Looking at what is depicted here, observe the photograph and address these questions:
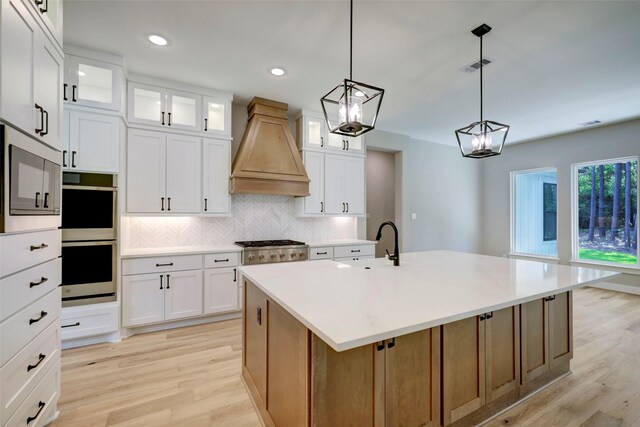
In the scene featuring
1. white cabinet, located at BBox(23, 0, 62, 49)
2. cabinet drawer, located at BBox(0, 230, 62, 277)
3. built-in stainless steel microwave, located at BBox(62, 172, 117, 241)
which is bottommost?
cabinet drawer, located at BBox(0, 230, 62, 277)

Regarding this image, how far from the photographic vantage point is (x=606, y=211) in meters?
Answer: 5.06

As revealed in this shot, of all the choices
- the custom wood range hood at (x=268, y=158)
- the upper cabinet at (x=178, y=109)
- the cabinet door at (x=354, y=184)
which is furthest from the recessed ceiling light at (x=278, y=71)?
the cabinet door at (x=354, y=184)

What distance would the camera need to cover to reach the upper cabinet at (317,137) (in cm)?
427

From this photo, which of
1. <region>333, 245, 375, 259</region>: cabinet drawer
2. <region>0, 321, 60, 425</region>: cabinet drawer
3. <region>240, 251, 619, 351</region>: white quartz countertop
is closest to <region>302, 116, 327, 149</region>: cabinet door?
<region>333, 245, 375, 259</region>: cabinet drawer

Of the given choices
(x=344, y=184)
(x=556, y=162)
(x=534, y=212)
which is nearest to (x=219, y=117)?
(x=344, y=184)

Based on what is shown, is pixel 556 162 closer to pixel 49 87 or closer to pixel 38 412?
pixel 49 87

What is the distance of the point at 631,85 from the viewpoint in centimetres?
343

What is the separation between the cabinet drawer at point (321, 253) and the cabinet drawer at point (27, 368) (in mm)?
2653

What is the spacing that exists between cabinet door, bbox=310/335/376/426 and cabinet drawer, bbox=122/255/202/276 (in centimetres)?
255

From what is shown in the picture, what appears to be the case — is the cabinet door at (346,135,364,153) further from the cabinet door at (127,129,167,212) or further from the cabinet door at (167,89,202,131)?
the cabinet door at (127,129,167,212)

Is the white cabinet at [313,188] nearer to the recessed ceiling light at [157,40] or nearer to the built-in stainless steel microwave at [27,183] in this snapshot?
the recessed ceiling light at [157,40]

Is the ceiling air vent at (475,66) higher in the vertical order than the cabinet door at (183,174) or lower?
higher

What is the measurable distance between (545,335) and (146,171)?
13.0 feet

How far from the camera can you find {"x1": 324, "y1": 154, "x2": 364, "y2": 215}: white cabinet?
4.46 meters
